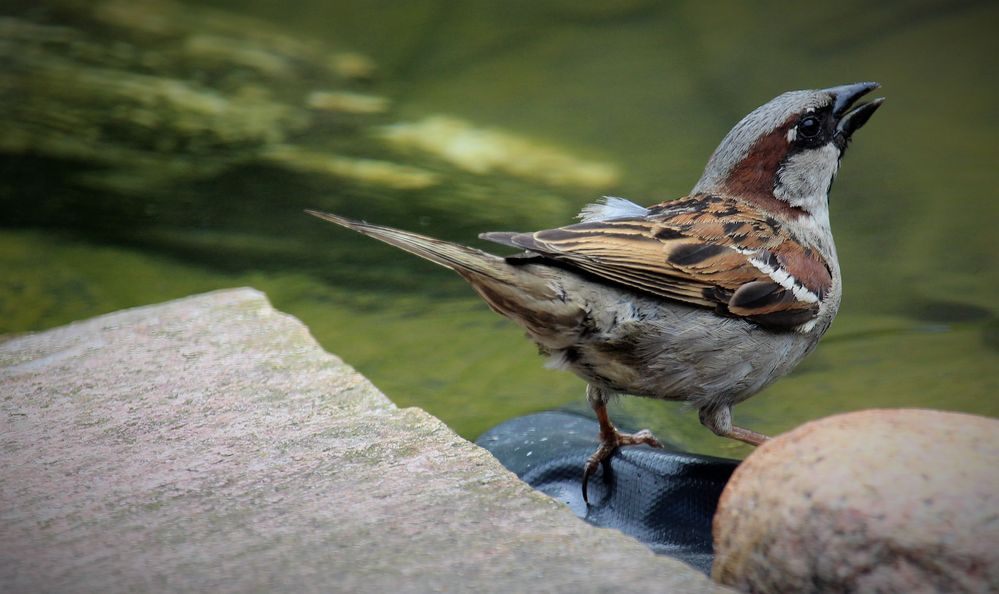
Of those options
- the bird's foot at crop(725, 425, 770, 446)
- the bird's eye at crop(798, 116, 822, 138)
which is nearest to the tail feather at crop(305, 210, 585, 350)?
the bird's foot at crop(725, 425, 770, 446)

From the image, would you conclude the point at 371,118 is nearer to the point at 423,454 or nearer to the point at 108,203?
the point at 108,203

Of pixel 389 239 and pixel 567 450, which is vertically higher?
pixel 389 239

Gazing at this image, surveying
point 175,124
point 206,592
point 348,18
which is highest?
point 348,18

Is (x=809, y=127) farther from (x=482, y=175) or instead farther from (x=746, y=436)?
(x=482, y=175)

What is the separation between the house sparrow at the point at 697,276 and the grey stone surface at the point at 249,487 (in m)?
0.52

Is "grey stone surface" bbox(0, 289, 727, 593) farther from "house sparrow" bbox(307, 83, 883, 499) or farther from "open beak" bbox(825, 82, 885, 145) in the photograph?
"open beak" bbox(825, 82, 885, 145)

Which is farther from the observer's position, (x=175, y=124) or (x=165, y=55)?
(x=165, y=55)

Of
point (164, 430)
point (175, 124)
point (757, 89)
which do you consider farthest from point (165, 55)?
point (164, 430)

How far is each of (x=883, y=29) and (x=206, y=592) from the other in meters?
7.90

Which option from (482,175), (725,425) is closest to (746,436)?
(725,425)

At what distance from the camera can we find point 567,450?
13.1 ft

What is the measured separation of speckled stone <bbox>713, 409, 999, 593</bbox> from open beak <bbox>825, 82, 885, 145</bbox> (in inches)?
64.0

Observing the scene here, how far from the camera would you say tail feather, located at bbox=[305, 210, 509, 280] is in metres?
2.96

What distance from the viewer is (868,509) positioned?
2.25m
